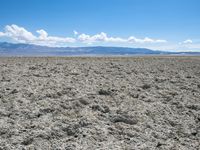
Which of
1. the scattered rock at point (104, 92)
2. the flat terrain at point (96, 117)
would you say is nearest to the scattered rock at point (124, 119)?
the flat terrain at point (96, 117)

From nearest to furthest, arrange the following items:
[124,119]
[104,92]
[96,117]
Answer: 1. [124,119]
2. [96,117]
3. [104,92]

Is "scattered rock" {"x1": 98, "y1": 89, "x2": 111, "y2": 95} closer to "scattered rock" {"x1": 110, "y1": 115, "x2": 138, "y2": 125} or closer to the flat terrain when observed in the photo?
the flat terrain

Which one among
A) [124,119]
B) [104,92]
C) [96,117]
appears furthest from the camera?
[104,92]

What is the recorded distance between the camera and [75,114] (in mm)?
10477

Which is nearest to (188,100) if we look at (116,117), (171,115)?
(171,115)

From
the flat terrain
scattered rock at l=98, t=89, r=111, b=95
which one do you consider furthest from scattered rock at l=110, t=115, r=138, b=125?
scattered rock at l=98, t=89, r=111, b=95

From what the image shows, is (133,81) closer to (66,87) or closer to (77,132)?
(66,87)

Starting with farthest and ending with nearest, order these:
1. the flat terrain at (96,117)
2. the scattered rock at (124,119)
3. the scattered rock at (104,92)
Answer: the scattered rock at (104,92) < the scattered rock at (124,119) < the flat terrain at (96,117)

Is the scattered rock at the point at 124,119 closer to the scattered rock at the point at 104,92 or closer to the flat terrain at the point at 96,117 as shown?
the flat terrain at the point at 96,117

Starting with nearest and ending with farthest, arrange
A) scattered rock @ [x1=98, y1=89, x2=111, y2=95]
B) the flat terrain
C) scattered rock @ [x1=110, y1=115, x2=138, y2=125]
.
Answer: the flat terrain → scattered rock @ [x1=110, y1=115, x2=138, y2=125] → scattered rock @ [x1=98, y1=89, x2=111, y2=95]

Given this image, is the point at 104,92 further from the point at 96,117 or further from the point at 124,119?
the point at 124,119

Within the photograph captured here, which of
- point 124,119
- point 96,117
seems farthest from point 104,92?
point 124,119

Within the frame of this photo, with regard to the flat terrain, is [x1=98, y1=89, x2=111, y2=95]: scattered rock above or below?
above

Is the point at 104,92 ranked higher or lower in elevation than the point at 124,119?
higher
